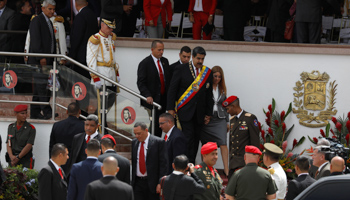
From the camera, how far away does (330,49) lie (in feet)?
47.3

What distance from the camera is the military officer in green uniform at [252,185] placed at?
29.6 feet

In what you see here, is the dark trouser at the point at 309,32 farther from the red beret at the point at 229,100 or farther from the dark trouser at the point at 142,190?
the dark trouser at the point at 142,190

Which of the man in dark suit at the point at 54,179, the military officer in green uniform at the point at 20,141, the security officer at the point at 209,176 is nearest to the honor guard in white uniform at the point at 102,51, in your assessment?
the military officer in green uniform at the point at 20,141

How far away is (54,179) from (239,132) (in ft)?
11.7

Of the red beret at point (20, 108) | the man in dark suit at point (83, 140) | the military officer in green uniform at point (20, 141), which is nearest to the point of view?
the man in dark suit at point (83, 140)

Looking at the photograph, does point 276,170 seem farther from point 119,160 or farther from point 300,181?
point 119,160

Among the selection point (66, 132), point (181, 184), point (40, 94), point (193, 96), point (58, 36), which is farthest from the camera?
point (58, 36)

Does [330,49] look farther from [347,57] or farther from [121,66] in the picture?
[121,66]

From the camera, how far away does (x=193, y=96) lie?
12.7 m

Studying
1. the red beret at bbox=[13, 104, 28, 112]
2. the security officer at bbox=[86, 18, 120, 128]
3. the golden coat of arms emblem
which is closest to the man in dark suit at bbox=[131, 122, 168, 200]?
the security officer at bbox=[86, 18, 120, 128]

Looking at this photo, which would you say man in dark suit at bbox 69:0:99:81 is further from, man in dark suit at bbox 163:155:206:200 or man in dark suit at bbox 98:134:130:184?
man in dark suit at bbox 163:155:206:200

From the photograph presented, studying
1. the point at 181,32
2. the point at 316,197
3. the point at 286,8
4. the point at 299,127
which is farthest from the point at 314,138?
the point at 316,197

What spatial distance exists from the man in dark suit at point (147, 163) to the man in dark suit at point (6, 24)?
5008 mm

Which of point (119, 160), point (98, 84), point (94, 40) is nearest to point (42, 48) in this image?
point (94, 40)
